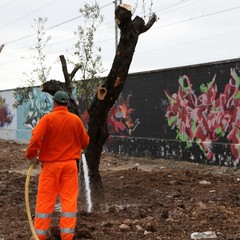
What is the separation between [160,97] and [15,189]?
8345mm

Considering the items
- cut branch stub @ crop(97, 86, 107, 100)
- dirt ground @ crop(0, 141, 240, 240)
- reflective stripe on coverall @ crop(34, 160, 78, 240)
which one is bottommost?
dirt ground @ crop(0, 141, 240, 240)

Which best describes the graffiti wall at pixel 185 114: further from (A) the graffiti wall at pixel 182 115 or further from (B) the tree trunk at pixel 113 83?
(B) the tree trunk at pixel 113 83

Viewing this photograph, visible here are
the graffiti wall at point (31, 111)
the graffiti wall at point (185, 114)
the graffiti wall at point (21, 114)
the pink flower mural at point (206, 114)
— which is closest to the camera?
the pink flower mural at point (206, 114)

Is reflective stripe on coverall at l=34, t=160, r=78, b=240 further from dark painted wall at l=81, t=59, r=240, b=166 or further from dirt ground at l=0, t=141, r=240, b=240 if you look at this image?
dark painted wall at l=81, t=59, r=240, b=166

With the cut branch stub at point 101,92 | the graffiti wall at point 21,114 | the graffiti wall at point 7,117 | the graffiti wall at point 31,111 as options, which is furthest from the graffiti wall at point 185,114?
the graffiti wall at point 7,117

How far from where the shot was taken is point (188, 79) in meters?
15.9

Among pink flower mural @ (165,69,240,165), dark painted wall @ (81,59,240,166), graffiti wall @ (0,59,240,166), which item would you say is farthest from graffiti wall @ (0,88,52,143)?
pink flower mural @ (165,69,240,165)

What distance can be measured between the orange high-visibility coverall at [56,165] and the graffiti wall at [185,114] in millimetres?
8876

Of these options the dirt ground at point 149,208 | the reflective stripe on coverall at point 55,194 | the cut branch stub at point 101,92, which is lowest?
the dirt ground at point 149,208

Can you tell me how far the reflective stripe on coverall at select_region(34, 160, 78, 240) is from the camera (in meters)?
5.62

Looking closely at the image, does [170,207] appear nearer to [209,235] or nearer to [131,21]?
[209,235]

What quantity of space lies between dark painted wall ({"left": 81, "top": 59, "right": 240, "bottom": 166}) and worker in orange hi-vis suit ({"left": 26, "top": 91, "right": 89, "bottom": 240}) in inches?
350

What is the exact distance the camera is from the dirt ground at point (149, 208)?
625 centimetres

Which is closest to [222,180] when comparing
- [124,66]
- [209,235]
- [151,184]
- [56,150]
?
[151,184]
